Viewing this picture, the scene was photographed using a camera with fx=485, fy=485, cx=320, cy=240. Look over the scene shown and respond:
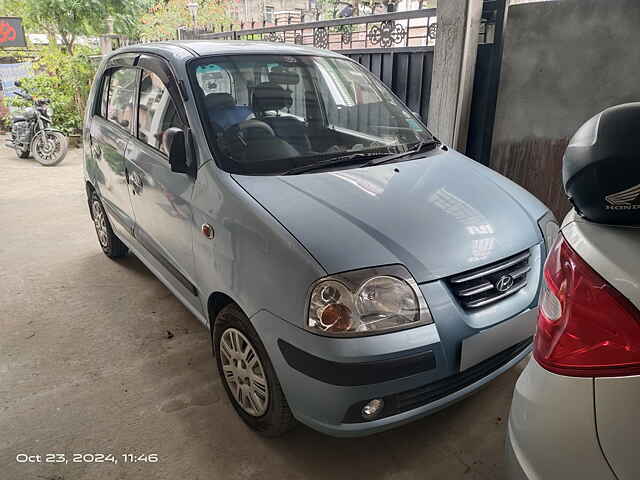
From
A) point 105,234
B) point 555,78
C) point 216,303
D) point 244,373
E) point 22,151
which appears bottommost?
point 22,151

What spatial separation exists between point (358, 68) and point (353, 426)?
2228mm

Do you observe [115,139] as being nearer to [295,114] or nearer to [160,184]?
[160,184]

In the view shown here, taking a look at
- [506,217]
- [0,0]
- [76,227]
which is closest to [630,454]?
[506,217]

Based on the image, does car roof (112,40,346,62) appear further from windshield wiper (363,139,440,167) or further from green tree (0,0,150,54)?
green tree (0,0,150,54)

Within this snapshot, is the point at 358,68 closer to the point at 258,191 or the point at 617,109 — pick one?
the point at 258,191

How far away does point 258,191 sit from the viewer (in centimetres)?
197

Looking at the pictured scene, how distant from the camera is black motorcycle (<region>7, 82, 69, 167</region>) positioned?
7.83 metres

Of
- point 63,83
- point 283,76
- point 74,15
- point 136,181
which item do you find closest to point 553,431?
point 283,76

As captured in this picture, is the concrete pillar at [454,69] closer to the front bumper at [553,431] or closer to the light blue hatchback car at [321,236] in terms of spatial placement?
the light blue hatchback car at [321,236]

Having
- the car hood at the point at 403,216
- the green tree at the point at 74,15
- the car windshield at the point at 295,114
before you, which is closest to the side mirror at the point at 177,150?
the car windshield at the point at 295,114

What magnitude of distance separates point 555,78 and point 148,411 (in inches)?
135

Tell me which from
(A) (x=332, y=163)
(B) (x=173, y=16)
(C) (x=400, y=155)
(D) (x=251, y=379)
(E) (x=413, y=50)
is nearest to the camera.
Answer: (D) (x=251, y=379)

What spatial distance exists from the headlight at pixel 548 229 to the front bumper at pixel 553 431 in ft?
3.53

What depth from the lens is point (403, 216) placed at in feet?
6.20
